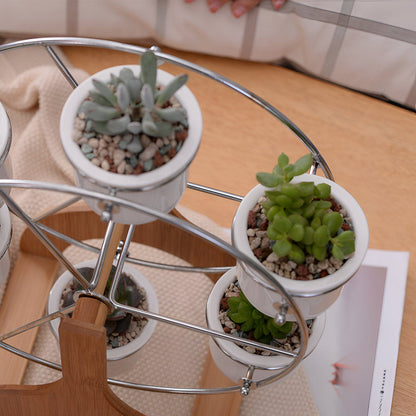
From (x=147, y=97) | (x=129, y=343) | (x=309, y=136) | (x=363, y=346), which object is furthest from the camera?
(x=309, y=136)

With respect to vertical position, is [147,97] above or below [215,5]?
below

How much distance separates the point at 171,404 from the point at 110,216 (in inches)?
16.4

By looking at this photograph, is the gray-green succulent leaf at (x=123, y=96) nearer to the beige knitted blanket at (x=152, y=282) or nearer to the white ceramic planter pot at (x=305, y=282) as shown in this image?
the white ceramic planter pot at (x=305, y=282)

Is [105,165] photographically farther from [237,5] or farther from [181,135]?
[237,5]

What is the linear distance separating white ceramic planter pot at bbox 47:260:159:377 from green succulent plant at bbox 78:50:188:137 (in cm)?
34

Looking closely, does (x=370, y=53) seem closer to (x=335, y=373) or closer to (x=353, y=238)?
(x=335, y=373)

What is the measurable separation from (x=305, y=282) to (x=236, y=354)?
16cm

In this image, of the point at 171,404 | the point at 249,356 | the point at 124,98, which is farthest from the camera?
the point at 171,404

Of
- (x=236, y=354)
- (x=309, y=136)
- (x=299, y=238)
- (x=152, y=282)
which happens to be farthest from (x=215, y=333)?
(x=309, y=136)

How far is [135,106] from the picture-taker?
0.40 meters

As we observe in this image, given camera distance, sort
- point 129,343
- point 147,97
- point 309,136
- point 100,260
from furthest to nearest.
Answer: point 309,136
point 129,343
point 100,260
point 147,97

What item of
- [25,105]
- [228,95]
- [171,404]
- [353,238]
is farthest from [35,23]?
[353,238]

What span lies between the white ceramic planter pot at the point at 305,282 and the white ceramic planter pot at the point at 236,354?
0.30 ft

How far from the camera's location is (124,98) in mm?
381
